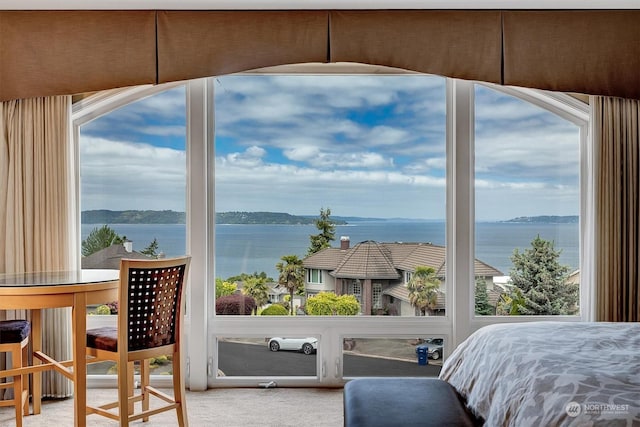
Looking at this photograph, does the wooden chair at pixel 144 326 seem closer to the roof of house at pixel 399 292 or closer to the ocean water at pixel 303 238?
the ocean water at pixel 303 238

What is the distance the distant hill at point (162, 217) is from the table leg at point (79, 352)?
1090 millimetres

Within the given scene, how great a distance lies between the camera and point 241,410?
10.9 ft

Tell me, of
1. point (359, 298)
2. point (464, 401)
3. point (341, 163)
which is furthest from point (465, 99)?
point (464, 401)

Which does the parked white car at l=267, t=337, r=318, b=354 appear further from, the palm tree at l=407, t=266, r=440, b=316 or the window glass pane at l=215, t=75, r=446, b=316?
the palm tree at l=407, t=266, r=440, b=316

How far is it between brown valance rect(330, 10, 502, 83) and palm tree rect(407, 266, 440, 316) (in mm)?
1294

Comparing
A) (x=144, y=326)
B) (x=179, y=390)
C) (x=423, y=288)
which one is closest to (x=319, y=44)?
(x=423, y=288)

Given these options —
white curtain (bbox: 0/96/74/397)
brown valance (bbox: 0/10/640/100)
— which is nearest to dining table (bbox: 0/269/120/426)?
white curtain (bbox: 0/96/74/397)

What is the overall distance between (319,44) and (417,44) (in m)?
0.61

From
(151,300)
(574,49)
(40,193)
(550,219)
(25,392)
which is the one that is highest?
(574,49)

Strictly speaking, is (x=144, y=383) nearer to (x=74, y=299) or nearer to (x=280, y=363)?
(x=74, y=299)

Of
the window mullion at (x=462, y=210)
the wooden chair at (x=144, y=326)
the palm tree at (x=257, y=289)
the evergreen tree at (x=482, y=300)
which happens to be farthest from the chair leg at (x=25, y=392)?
the evergreen tree at (x=482, y=300)

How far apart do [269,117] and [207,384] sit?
71.5 inches

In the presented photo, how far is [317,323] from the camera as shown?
12.4 feet

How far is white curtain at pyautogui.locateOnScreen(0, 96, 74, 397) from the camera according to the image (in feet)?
11.6
